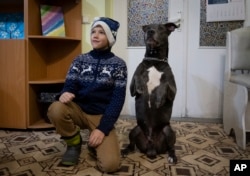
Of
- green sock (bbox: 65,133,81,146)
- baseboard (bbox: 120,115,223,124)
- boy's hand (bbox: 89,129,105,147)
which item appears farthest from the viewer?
baseboard (bbox: 120,115,223,124)

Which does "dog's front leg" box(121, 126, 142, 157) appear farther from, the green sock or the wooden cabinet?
the wooden cabinet

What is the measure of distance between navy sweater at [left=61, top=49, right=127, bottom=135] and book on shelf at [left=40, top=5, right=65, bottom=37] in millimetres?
728

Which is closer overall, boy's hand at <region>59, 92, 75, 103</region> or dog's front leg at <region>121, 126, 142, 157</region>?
boy's hand at <region>59, 92, 75, 103</region>

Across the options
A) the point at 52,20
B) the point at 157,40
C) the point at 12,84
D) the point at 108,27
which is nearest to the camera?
the point at 108,27

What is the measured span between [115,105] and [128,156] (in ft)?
1.23

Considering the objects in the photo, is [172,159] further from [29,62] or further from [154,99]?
[29,62]

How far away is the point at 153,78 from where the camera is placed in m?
1.60

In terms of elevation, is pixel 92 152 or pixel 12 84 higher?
pixel 12 84

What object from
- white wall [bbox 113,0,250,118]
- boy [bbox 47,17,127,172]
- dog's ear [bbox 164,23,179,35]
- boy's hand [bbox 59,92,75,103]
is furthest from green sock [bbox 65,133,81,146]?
white wall [bbox 113,0,250,118]

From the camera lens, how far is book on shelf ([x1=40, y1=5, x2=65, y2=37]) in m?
2.11

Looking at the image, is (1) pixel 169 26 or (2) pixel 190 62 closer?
(1) pixel 169 26

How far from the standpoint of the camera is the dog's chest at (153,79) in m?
1.59

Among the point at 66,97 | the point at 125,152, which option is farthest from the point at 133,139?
the point at 66,97

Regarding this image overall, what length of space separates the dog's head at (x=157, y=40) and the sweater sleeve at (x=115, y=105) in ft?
0.80
